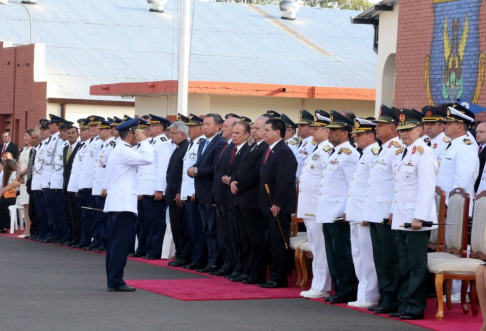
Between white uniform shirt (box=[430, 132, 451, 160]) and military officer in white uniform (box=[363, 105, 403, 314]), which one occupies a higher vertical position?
white uniform shirt (box=[430, 132, 451, 160])

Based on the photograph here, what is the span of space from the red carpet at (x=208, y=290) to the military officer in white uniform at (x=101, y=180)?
163 inches

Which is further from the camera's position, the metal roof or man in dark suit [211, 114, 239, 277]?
the metal roof

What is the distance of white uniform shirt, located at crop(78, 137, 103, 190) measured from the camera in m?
17.7

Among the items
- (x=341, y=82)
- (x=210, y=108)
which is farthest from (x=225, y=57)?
(x=210, y=108)

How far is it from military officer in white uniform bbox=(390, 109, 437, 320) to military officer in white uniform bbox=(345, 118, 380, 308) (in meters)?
0.62

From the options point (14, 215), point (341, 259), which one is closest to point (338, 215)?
point (341, 259)

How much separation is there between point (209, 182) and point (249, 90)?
13.9 meters

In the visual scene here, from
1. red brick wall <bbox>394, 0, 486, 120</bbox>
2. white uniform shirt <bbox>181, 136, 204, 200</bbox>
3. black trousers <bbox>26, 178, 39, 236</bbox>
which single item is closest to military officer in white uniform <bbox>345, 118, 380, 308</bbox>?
white uniform shirt <bbox>181, 136, 204, 200</bbox>

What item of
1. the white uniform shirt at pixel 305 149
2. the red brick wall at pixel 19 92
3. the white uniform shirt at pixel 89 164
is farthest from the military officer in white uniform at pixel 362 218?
the red brick wall at pixel 19 92

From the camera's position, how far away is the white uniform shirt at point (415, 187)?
10.0 m

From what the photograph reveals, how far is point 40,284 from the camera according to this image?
502 inches

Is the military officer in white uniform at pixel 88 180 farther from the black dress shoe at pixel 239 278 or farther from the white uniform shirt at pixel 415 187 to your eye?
the white uniform shirt at pixel 415 187

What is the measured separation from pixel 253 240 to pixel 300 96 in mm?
16042

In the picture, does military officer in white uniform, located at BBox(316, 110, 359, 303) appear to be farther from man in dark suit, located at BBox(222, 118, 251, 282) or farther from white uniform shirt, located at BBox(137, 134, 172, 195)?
white uniform shirt, located at BBox(137, 134, 172, 195)
